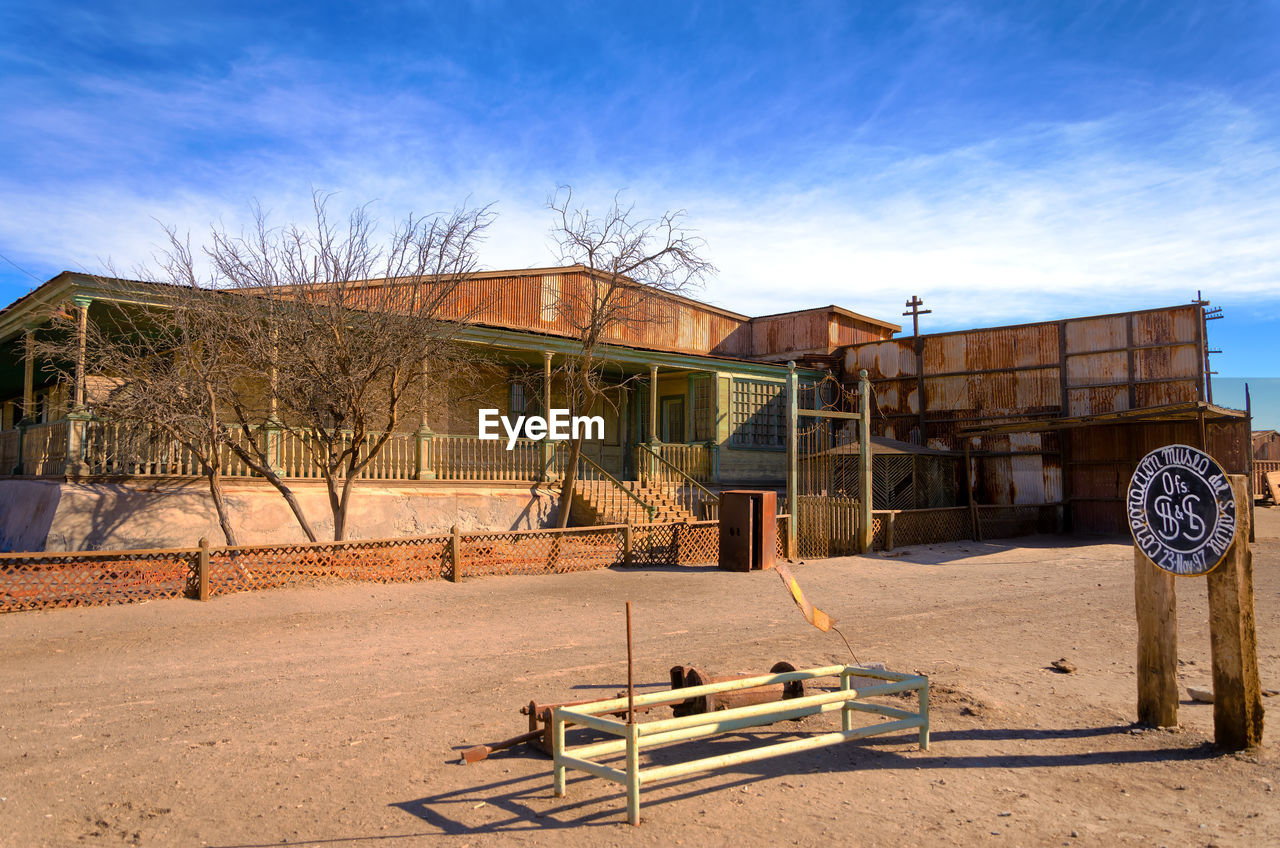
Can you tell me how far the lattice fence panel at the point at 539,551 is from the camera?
42.5ft

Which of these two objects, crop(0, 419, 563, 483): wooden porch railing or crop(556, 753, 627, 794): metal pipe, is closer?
crop(556, 753, 627, 794): metal pipe

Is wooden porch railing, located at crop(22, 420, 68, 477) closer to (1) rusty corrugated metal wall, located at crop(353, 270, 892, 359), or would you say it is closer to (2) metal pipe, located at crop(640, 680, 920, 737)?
(1) rusty corrugated metal wall, located at crop(353, 270, 892, 359)

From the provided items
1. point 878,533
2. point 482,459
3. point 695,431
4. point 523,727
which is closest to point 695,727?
point 523,727

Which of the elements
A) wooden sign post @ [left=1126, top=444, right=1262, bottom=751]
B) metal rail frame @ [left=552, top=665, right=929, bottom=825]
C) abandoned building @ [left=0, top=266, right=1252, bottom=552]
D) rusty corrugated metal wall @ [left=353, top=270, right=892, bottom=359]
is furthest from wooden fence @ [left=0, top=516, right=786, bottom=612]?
wooden sign post @ [left=1126, top=444, right=1262, bottom=751]

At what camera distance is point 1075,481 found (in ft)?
69.3

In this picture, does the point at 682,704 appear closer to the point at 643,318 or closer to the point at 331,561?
the point at 331,561

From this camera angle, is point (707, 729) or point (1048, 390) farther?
point (1048, 390)

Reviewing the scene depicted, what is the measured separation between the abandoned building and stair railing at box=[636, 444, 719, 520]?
6cm

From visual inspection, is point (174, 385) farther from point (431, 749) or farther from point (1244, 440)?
point (1244, 440)

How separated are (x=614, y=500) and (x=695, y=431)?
501 cm

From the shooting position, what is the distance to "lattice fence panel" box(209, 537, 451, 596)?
10.9 metres

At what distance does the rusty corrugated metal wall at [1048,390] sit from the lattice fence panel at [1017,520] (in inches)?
21.4

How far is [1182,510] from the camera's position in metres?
5.55

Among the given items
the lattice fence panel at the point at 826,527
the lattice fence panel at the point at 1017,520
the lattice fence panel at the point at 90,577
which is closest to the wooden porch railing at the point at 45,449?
the lattice fence panel at the point at 90,577
